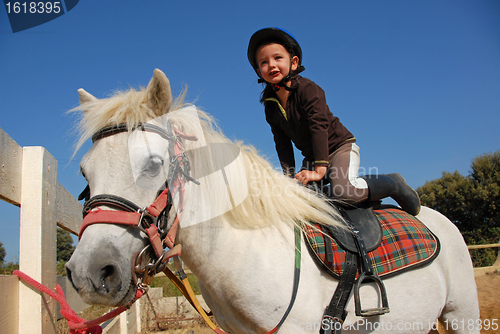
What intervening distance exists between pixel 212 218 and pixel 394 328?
137cm

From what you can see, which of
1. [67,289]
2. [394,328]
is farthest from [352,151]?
[67,289]

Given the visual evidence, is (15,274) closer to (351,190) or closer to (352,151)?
(351,190)

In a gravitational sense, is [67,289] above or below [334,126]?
below

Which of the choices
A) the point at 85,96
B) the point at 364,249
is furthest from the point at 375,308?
the point at 85,96

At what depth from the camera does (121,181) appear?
1.49 meters

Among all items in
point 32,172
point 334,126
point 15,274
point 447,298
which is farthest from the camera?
point 334,126

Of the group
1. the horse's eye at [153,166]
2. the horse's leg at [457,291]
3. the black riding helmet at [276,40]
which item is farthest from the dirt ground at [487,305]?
the black riding helmet at [276,40]

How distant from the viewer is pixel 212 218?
5.90 ft

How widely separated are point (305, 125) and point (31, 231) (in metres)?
2.04

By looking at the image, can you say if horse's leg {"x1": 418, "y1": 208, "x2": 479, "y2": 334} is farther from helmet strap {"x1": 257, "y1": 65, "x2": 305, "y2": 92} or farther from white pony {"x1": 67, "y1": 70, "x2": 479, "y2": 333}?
helmet strap {"x1": 257, "y1": 65, "x2": 305, "y2": 92}

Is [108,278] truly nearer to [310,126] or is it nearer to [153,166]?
[153,166]

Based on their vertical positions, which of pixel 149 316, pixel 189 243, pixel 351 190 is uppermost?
pixel 351 190

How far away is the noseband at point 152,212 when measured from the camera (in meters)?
1.42

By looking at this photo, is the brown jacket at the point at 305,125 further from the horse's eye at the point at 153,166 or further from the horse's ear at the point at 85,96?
the horse's ear at the point at 85,96
